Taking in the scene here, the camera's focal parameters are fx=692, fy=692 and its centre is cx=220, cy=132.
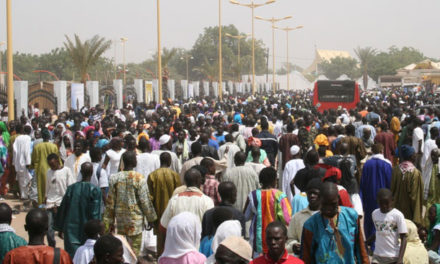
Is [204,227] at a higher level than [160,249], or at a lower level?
higher

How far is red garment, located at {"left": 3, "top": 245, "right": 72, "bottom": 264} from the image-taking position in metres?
5.03

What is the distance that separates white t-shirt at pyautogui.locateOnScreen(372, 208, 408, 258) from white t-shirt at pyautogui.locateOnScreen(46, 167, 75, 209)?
3887 mm

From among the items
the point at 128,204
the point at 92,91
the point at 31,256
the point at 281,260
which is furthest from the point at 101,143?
the point at 92,91

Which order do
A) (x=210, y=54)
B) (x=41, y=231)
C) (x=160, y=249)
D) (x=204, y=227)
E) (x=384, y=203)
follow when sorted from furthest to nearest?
(x=210, y=54)
(x=160, y=249)
(x=384, y=203)
(x=204, y=227)
(x=41, y=231)

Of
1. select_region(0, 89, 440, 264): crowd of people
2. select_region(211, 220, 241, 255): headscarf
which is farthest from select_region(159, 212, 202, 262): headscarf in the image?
select_region(211, 220, 241, 255): headscarf

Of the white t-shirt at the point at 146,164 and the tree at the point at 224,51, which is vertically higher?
the tree at the point at 224,51

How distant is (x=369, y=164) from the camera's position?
353 inches

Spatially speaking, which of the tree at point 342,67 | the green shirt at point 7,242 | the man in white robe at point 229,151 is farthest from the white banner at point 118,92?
the tree at point 342,67

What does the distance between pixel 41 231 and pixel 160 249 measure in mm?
2658

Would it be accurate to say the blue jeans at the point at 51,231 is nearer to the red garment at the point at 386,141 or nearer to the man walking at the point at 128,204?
the man walking at the point at 128,204

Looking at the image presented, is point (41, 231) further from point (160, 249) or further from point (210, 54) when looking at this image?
point (210, 54)

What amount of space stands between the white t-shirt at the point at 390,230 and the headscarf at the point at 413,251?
0.10 meters

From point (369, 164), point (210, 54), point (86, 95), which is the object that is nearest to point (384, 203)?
point (369, 164)

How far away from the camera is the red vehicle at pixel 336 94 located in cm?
2912
